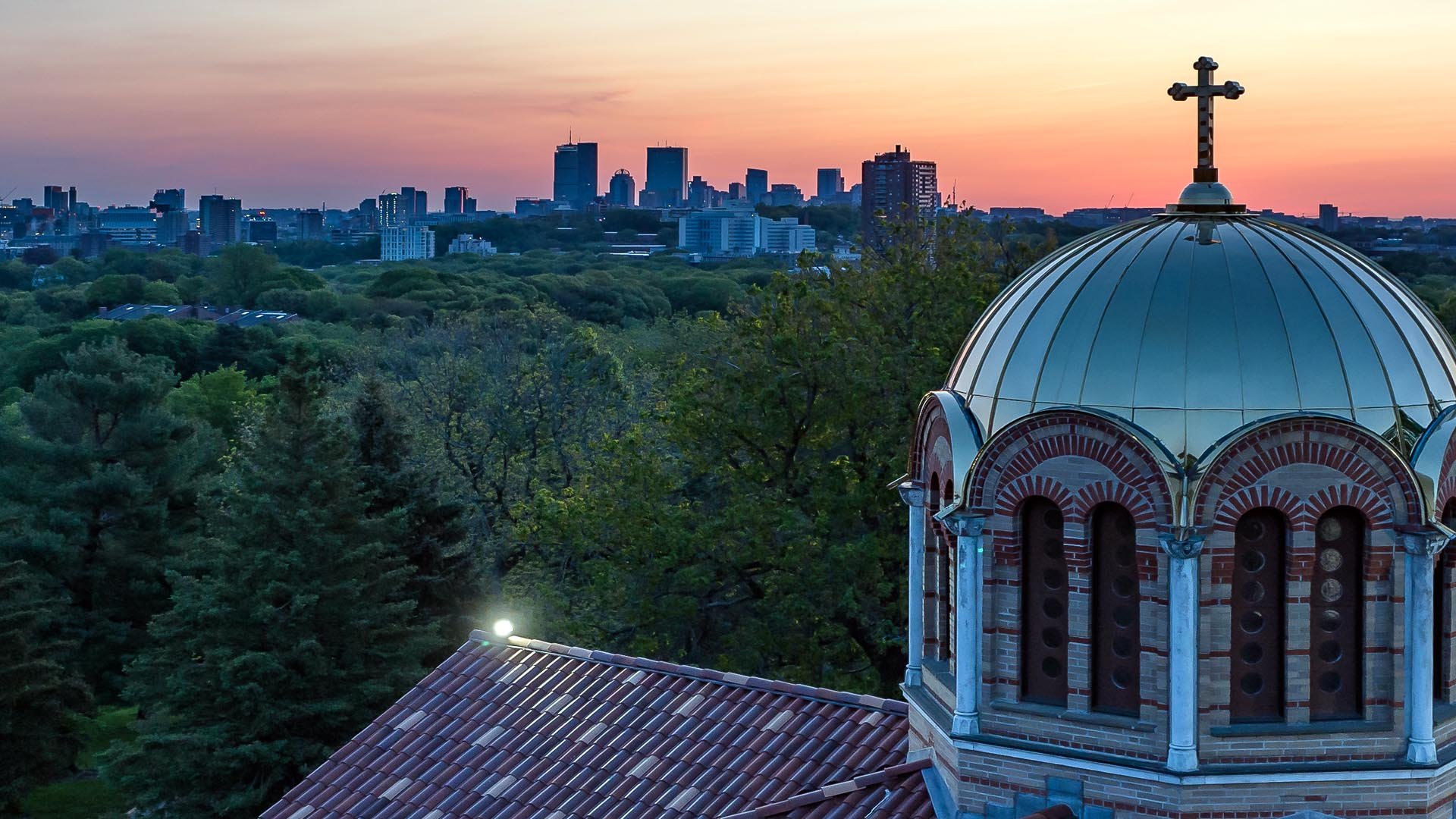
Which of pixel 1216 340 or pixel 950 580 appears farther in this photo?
pixel 950 580

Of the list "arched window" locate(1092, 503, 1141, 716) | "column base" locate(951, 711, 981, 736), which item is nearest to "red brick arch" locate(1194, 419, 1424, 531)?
"arched window" locate(1092, 503, 1141, 716)

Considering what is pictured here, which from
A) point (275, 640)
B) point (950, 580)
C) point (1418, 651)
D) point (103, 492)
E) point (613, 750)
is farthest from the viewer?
point (103, 492)

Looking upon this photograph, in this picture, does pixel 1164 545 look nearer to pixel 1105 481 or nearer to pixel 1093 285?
pixel 1105 481

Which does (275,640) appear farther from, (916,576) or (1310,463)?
(1310,463)

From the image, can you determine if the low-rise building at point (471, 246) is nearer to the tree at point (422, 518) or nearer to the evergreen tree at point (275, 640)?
the tree at point (422, 518)

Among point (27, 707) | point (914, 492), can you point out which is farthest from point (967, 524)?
point (27, 707)

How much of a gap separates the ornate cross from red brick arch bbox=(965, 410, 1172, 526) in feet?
Answer: 9.68

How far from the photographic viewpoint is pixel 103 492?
42875 millimetres

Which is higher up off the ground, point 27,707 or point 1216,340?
point 1216,340

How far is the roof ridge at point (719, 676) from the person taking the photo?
49.4 feet

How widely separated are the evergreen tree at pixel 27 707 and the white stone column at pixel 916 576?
23.3 meters

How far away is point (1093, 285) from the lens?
12898 millimetres

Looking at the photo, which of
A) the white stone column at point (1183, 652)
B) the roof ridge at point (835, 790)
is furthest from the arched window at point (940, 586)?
the white stone column at point (1183, 652)

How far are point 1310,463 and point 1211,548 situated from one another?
96 cm
